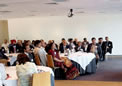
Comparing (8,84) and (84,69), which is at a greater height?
(8,84)

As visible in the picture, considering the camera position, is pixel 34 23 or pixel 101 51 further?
pixel 34 23

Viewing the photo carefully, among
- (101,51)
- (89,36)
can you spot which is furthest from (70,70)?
(89,36)

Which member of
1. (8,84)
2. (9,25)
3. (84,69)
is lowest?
(84,69)

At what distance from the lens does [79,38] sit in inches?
487

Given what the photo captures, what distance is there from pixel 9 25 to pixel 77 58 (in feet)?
27.8

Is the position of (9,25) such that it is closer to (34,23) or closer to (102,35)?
(34,23)

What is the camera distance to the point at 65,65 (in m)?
6.25

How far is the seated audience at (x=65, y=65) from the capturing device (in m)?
6.15

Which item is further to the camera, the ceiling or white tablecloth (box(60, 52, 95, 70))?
white tablecloth (box(60, 52, 95, 70))

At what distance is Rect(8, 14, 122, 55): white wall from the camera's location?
11.9 meters

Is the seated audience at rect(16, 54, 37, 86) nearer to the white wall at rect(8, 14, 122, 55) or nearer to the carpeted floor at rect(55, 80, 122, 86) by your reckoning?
the carpeted floor at rect(55, 80, 122, 86)

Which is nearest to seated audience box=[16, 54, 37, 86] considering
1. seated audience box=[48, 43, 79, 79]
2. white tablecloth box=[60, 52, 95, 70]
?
seated audience box=[48, 43, 79, 79]

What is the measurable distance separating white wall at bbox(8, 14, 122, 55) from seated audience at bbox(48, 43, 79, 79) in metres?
6.23

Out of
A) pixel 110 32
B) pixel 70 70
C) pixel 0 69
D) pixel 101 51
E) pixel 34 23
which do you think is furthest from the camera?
pixel 34 23
